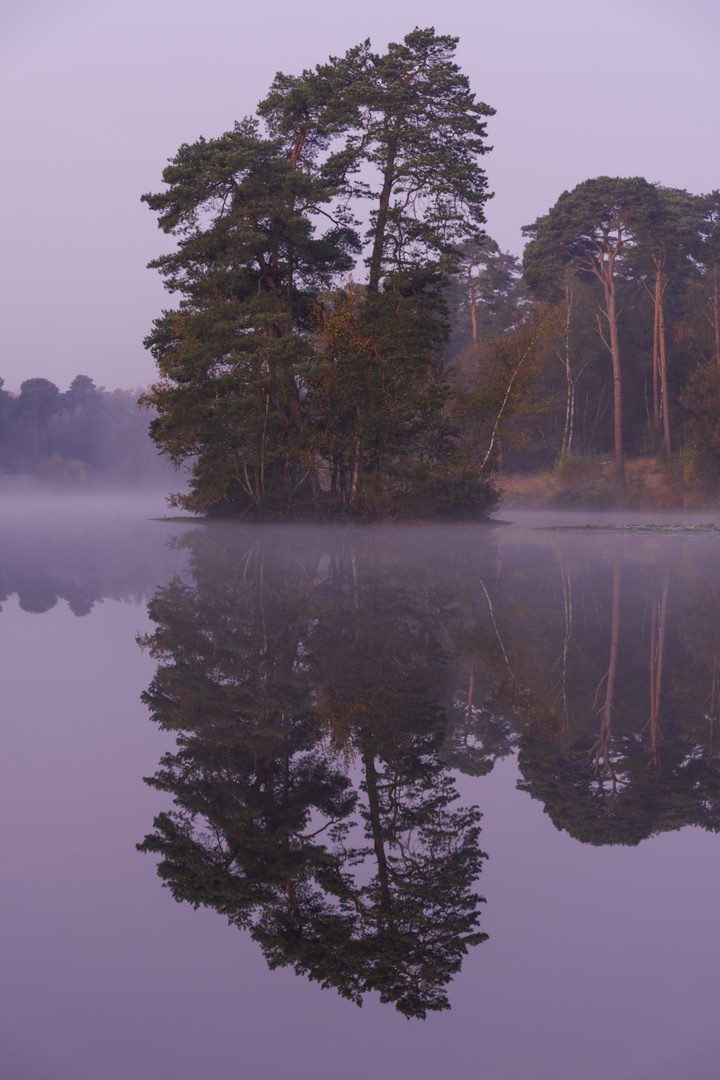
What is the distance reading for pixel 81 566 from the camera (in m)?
18.3

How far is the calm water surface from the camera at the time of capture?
104 inches

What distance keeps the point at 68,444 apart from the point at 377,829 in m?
122

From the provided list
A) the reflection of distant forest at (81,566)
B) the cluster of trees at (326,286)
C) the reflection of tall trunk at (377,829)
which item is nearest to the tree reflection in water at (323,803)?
the reflection of tall trunk at (377,829)

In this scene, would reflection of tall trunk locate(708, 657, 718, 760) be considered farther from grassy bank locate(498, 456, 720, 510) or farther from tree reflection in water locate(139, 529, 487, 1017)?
grassy bank locate(498, 456, 720, 510)

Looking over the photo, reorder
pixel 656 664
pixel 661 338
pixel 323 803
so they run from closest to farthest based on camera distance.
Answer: pixel 323 803, pixel 656 664, pixel 661 338

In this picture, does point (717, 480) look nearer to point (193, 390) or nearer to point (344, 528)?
point (344, 528)

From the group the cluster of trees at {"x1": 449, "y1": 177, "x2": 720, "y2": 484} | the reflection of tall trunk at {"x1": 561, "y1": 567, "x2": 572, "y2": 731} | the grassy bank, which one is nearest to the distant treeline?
the cluster of trees at {"x1": 449, "y1": 177, "x2": 720, "y2": 484}

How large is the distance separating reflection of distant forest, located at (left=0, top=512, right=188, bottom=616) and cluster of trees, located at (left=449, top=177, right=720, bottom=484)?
1528 centimetres

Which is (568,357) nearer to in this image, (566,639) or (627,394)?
(627,394)

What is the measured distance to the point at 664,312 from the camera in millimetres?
57188

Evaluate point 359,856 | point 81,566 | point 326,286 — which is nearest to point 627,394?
point 326,286

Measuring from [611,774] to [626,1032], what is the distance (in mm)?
2490

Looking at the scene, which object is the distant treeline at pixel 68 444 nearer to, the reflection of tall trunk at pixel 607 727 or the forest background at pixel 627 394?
the forest background at pixel 627 394

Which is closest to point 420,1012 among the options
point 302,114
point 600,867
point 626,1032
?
point 626,1032
